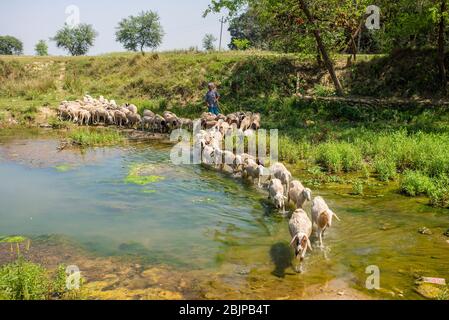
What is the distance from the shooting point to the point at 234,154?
49.9ft

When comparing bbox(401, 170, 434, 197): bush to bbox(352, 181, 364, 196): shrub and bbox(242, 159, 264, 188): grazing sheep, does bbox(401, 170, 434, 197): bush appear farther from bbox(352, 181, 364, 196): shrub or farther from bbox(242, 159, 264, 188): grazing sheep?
bbox(242, 159, 264, 188): grazing sheep

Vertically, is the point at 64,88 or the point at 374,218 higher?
the point at 64,88

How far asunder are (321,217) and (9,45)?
385 feet

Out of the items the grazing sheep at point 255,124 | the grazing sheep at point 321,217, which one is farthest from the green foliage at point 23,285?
the grazing sheep at point 255,124

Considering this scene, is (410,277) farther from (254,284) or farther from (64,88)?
(64,88)

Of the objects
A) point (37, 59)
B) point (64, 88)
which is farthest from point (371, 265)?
point (37, 59)

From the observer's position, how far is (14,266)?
22.7 feet

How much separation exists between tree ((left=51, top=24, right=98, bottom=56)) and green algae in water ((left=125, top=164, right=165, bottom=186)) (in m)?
66.5

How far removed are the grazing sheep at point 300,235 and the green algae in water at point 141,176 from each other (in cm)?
586

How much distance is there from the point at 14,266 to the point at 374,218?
749 cm

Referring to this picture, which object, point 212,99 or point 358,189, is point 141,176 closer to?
point 358,189

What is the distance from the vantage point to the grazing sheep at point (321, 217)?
28.3 ft

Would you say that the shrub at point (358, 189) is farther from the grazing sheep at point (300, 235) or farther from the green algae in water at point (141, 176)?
the green algae in water at point (141, 176)

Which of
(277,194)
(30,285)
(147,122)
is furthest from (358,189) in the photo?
(147,122)
